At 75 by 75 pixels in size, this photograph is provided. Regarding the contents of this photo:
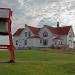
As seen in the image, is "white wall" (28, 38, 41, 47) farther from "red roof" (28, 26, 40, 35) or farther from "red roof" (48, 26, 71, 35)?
"red roof" (48, 26, 71, 35)

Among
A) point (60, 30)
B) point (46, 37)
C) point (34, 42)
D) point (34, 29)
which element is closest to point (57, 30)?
point (60, 30)

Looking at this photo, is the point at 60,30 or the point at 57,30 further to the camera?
the point at 57,30

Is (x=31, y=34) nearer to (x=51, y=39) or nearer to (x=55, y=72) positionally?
(x=51, y=39)

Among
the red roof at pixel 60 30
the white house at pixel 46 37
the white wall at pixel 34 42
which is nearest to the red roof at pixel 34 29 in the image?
the white house at pixel 46 37

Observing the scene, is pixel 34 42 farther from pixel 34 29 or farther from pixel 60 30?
pixel 60 30

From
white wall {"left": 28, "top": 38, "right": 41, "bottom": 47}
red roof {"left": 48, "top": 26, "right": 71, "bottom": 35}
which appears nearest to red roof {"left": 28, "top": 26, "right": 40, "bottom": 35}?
white wall {"left": 28, "top": 38, "right": 41, "bottom": 47}

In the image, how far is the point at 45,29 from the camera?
91688 mm

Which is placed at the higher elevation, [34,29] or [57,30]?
[34,29]

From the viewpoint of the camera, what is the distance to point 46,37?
92.1 metres

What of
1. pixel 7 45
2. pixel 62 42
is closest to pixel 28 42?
pixel 62 42

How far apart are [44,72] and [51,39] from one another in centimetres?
7520

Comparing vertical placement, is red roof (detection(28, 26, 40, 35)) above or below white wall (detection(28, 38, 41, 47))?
above

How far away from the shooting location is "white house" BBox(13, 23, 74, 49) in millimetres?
90562

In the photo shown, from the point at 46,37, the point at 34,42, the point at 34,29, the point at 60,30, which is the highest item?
the point at 34,29
